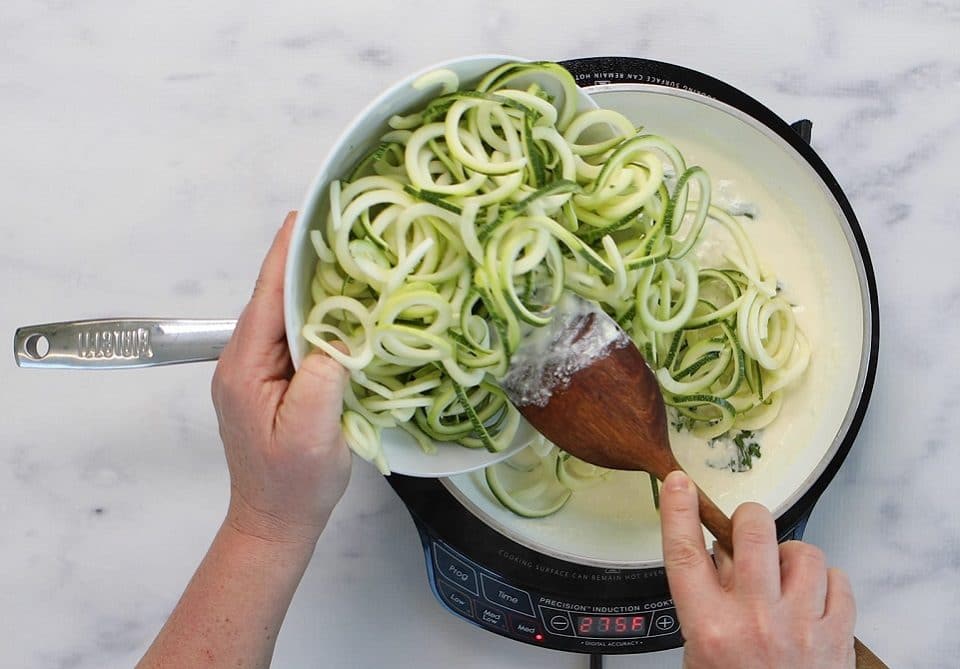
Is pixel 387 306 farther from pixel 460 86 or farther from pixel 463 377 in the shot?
pixel 460 86

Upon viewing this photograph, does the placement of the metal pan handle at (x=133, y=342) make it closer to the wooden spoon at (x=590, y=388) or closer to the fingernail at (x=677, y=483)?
the wooden spoon at (x=590, y=388)

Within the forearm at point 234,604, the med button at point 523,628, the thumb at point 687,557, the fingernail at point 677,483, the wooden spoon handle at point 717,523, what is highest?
the wooden spoon handle at point 717,523

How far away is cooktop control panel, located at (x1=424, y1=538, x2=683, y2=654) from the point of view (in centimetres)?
117

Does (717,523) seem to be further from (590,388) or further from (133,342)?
(133,342)

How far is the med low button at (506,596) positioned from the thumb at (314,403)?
1.18 feet

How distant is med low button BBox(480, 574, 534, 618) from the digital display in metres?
0.07

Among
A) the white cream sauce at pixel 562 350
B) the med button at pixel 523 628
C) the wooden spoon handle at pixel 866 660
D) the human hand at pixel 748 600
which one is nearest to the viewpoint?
the human hand at pixel 748 600

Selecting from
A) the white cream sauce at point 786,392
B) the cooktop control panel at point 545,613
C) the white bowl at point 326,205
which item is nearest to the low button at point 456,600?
the cooktop control panel at point 545,613

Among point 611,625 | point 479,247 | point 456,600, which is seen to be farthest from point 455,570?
point 479,247

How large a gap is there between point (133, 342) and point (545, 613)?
23.9 inches

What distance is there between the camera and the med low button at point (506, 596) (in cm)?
117

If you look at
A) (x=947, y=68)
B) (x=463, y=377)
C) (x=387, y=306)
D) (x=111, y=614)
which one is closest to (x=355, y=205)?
(x=387, y=306)

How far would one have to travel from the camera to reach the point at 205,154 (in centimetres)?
139

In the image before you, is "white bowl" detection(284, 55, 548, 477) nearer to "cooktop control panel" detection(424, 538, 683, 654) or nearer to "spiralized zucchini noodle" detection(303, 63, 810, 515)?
"spiralized zucchini noodle" detection(303, 63, 810, 515)
